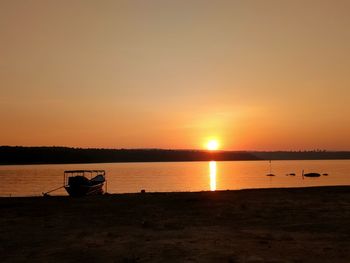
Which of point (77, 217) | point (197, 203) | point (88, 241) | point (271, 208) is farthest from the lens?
point (197, 203)

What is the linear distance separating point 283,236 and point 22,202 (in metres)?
16.1

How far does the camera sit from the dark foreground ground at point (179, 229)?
462 inches

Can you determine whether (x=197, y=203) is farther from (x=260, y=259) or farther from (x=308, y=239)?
(x=260, y=259)

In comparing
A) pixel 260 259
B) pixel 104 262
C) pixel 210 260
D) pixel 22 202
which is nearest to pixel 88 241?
pixel 104 262

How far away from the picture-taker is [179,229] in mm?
15766

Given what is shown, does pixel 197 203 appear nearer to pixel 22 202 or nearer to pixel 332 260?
pixel 22 202

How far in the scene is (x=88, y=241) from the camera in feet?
45.0

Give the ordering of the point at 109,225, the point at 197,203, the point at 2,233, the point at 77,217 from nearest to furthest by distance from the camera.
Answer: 1. the point at 2,233
2. the point at 109,225
3. the point at 77,217
4. the point at 197,203

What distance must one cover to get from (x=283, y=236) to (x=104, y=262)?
6.18m

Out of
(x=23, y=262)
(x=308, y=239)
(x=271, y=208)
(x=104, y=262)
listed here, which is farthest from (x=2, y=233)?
(x=271, y=208)

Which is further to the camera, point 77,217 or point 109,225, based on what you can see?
point 77,217

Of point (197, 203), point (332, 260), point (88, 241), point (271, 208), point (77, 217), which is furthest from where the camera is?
point (197, 203)

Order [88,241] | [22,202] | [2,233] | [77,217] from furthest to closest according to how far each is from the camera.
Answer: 1. [22,202]
2. [77,217]
3. [2,233]
4. [88,241]

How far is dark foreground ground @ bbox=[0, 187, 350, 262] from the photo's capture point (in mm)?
11742
